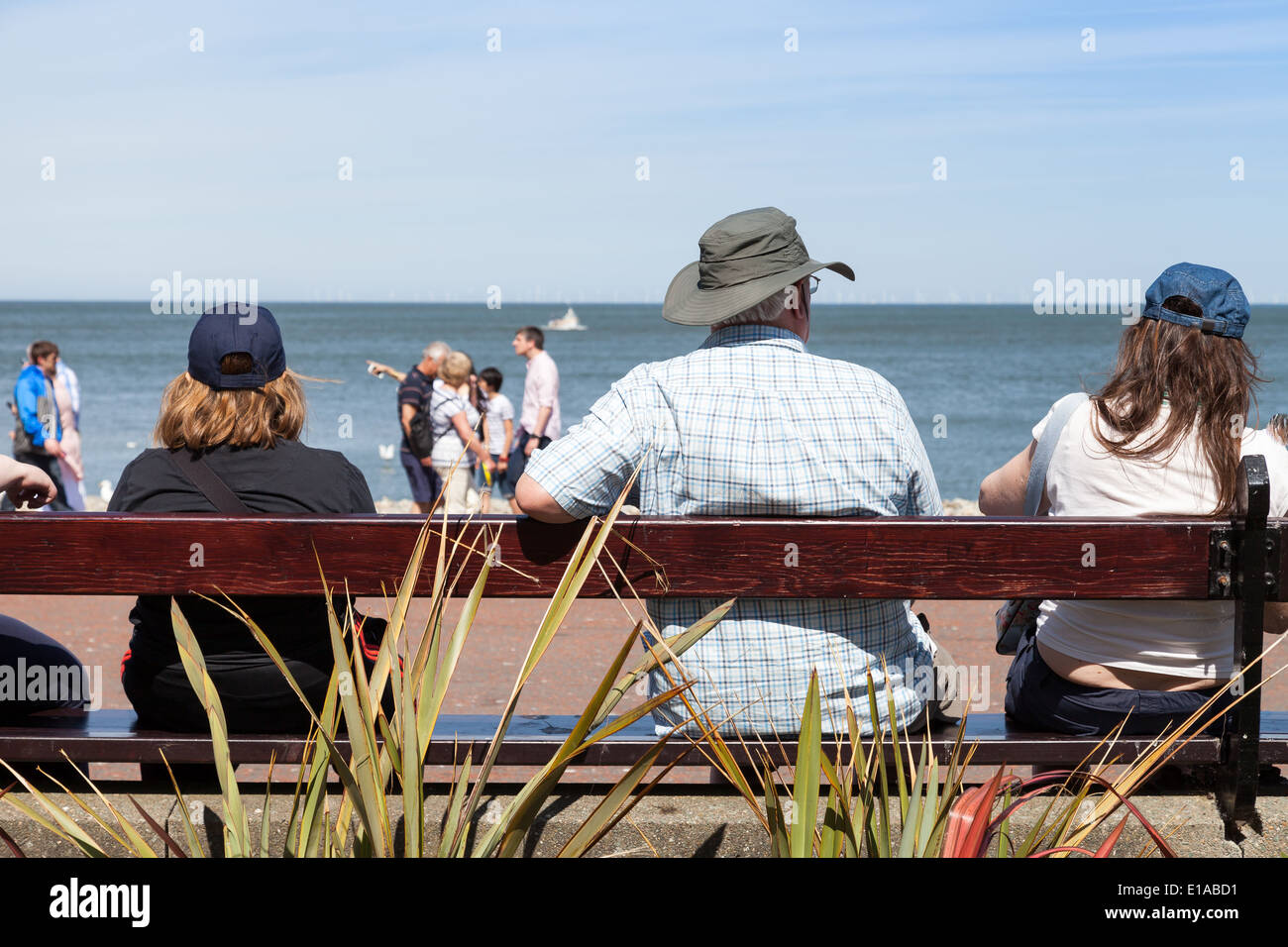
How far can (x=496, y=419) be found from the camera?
12.8m

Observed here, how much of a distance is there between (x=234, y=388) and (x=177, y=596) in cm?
50

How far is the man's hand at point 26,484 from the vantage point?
9.45 ft

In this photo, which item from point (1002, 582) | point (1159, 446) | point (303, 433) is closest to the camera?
point (1002, 582)

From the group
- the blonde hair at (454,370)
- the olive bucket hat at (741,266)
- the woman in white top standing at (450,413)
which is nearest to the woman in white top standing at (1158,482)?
the olive bucket hat at (741,266)

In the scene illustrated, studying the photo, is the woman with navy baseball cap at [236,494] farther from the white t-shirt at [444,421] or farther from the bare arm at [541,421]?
the bare arm at [541,421]

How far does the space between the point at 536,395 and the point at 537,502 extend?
10.0 metres

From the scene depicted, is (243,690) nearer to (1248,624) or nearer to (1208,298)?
(1248,624)

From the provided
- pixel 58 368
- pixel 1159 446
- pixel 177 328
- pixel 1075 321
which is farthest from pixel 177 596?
pixel 1075 321

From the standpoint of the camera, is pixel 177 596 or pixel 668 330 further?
pixel 668 330

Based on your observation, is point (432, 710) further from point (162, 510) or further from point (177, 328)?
point (177, 328)

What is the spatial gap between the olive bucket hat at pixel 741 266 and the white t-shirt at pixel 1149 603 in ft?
2.20
